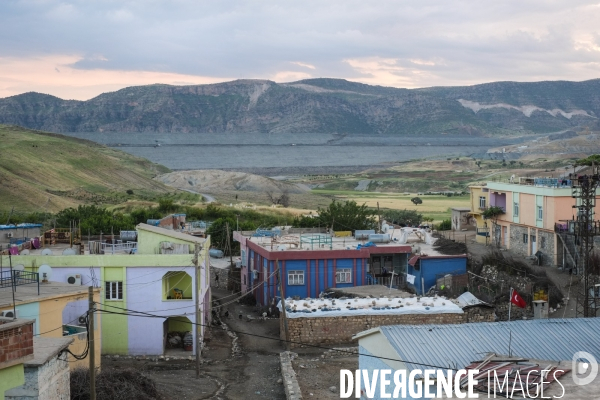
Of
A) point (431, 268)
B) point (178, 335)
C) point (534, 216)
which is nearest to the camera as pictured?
point (178, 335)

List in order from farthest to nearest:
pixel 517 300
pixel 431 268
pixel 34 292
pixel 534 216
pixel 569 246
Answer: pixel 534 216 → pixel 569 246 → pixel 431 268 → pixel 517 300 → pixel 34 292

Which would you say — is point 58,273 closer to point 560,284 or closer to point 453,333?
point 453,333

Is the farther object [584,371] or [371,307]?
[371,307]

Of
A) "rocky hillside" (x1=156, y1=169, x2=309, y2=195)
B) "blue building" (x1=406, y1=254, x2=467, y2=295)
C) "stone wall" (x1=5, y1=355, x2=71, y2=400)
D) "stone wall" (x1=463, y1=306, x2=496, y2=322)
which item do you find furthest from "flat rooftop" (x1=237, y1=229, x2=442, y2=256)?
"rocky hillside" (x1=156, y1=169, x2=309, y2=195)

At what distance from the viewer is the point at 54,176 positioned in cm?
8212

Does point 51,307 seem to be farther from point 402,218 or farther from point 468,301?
point 402,218

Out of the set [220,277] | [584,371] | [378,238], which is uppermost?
[584,371]

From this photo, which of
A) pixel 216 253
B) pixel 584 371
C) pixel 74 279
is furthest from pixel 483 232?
pixel 584 371

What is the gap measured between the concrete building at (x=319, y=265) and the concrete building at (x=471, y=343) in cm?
1169

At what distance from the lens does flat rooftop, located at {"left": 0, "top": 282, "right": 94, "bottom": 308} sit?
720 inches

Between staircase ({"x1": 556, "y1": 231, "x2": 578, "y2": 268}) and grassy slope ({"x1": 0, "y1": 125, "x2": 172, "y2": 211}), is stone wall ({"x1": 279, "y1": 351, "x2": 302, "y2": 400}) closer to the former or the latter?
staircase ({"x1": 556, "y1": 231, "x2": 578, "y2": 268})

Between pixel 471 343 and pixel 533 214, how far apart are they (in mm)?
20136

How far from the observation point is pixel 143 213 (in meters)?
46.0

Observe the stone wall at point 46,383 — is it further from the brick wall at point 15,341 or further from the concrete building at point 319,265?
the concrete building at point 319,265
